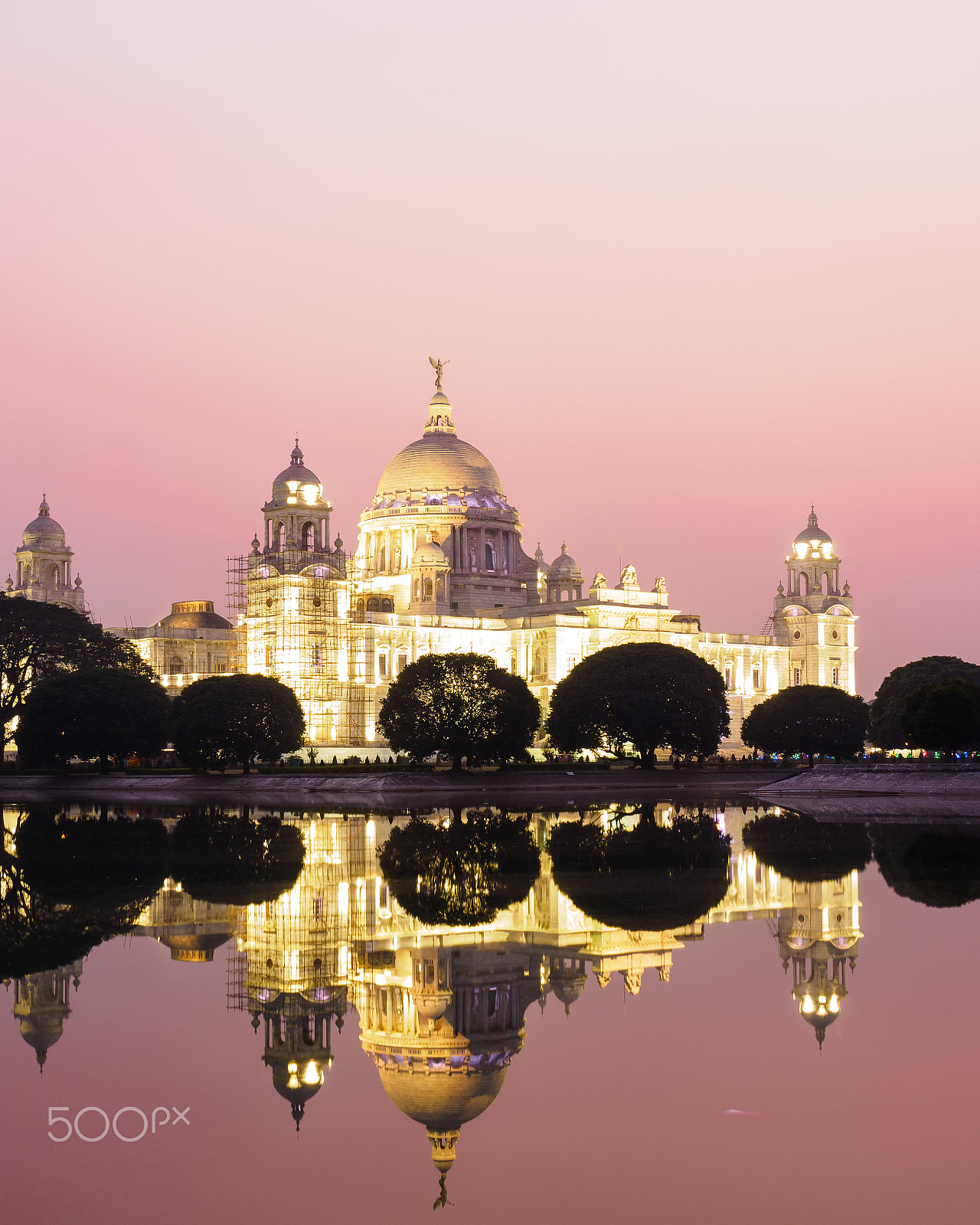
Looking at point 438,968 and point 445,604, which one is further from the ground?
point 445,604

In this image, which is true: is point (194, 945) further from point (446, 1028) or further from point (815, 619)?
point (815, 619)

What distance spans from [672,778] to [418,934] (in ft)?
201

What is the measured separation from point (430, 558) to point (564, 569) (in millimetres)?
12378

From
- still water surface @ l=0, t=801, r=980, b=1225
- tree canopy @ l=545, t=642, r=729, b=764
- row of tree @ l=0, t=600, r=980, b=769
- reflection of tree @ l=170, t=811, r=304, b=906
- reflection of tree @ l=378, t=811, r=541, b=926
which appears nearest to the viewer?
still water surface @ l=0, t=801, r=980, b=1225

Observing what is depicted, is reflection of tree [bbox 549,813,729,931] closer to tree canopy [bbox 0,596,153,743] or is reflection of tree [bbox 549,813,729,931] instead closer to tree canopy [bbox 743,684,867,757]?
tree canopy [bbox 743,684,867,757]

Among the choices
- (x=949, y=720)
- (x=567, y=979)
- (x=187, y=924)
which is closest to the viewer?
(x=567, y=979)

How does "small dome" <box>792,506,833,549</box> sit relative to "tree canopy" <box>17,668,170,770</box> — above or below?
above


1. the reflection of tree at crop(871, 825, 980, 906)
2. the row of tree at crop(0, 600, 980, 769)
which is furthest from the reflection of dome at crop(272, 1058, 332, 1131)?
the row of tree at crop(0, 600, 980, 769)

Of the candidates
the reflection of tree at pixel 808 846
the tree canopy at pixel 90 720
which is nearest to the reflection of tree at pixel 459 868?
the reflection of tree at pixel 808 846

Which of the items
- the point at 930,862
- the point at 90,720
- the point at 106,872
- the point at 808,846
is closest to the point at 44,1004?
the point at 106,872

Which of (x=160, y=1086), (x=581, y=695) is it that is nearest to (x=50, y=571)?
(x=581, y=695)

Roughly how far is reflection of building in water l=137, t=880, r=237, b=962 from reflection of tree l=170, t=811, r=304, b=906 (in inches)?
29.2

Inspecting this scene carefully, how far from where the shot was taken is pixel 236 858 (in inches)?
1606

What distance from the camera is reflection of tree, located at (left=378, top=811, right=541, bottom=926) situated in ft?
96.6
